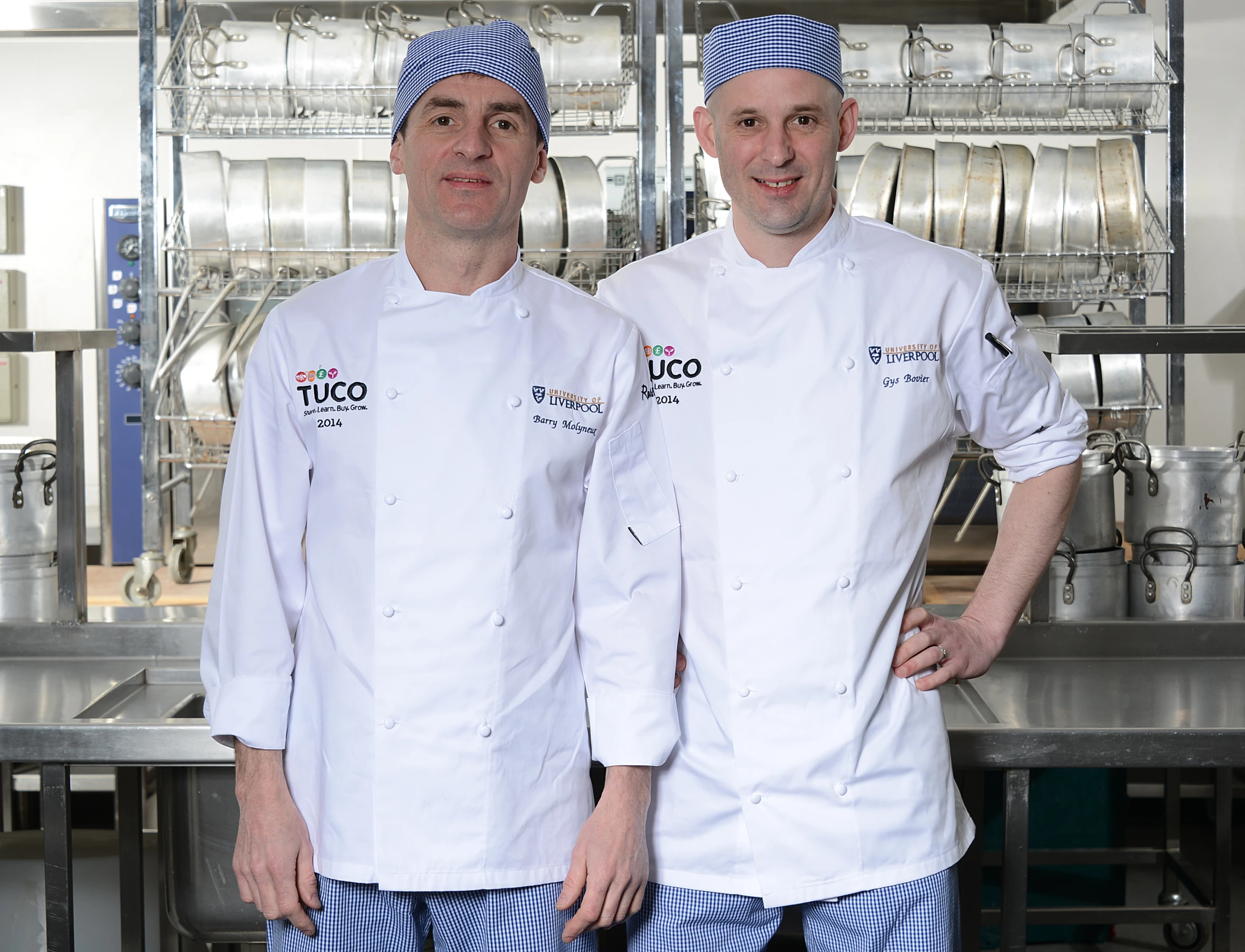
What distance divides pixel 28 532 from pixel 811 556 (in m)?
1.35

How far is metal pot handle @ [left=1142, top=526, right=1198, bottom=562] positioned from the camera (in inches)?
74.8

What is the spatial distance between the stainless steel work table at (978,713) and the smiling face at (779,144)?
0.67 metres

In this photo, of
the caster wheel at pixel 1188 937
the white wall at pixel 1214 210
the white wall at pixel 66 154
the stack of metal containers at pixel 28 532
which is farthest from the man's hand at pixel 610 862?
the white wall at pixel 66 154

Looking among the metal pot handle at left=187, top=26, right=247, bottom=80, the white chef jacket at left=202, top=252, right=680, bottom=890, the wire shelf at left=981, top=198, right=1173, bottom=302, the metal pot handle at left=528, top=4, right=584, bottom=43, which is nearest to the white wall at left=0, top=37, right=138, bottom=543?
the metal pot handle at left=187, top=26, right=247, bottom=80

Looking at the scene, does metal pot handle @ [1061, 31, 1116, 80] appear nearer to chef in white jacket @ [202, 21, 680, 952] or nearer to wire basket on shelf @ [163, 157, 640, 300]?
wire basket on shelf @ [163, 157, 640, 300]

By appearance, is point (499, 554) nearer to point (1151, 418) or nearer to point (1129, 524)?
point (1129, 524)

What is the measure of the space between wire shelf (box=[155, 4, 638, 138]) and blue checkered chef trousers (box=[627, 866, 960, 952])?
1893 mm

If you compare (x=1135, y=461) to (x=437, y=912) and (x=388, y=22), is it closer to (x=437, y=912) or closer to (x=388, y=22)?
(x=437, y=912)

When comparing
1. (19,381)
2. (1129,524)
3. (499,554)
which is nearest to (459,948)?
(499,554)

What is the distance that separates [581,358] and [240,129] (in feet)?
6.42

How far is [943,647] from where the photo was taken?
1.22m

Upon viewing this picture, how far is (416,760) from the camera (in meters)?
1.11

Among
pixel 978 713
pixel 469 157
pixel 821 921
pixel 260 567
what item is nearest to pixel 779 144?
A: pixel 469 157

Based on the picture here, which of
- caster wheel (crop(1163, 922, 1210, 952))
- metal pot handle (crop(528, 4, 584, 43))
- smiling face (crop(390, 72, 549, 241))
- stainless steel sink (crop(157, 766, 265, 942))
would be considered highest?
metal pot handle (crop(528, 4, 584, 43))
